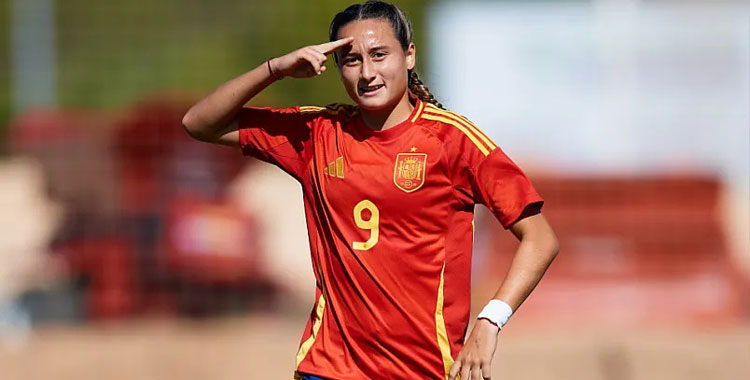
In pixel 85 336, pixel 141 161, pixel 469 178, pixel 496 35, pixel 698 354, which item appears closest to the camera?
pixel 469 178

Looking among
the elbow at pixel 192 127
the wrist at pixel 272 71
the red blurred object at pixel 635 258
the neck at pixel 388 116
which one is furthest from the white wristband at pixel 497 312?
the red blurred object at pixel 635 258

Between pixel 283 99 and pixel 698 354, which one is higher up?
pixel 283 99

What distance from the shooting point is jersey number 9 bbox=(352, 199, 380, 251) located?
4516mm

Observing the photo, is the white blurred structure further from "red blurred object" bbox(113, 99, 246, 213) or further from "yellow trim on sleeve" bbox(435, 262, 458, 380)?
"yellow trim on sleeve" bbox(435, 262, 458, 380)

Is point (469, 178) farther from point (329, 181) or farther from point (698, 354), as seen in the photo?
point (698, 354)

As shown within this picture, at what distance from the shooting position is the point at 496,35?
66.6 ft

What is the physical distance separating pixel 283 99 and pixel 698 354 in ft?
55.8

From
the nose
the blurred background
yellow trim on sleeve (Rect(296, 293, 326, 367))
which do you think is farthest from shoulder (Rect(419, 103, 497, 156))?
the blurred background

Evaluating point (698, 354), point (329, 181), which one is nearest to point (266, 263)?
point (698, 354)

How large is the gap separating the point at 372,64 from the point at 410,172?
413 millimetres

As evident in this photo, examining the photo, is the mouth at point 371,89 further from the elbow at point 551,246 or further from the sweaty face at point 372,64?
the elbow at point 551,246

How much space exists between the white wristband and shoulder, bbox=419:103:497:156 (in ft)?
1.76

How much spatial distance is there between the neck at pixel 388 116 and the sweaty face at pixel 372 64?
55mm

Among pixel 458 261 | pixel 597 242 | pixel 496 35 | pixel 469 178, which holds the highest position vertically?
pixel 496 35
